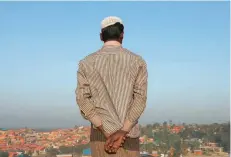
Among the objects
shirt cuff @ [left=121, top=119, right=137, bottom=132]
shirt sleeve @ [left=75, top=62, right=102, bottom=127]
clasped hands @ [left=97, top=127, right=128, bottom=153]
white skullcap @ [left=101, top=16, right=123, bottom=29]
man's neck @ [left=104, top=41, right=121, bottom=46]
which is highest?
white skullcap @ [left=101, top=16, right=123, bottom=29]

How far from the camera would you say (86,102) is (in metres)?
1.83

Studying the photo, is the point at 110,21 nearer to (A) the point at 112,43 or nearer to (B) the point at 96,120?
(A) the point at 112,43

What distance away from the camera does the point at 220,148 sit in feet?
101

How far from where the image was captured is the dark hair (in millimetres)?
1906

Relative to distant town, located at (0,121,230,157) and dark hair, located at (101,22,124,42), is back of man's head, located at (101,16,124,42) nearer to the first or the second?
dark hair, located at (101,22,124,42)

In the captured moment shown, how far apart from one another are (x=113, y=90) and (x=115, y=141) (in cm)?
21

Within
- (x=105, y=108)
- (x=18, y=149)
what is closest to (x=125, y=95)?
(x=105, y=108)

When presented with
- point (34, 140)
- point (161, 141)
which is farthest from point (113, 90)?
point (34, 140)

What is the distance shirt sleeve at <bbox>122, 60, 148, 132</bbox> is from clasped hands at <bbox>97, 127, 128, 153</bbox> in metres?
0.03

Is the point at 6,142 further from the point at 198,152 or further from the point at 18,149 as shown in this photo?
the point at 198,152

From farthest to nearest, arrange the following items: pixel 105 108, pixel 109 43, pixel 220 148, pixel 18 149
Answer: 1. pixel 220 148
2. pixel 18 149
3. pixel 109 43
4. pixel 105 108

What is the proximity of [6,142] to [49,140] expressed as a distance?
3.80 meters

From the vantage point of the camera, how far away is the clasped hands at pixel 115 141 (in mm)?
1774

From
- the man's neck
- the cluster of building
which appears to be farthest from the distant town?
the man's neck
